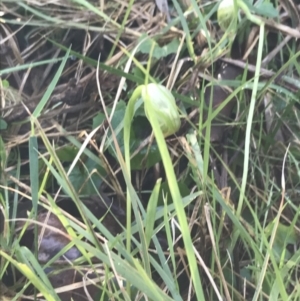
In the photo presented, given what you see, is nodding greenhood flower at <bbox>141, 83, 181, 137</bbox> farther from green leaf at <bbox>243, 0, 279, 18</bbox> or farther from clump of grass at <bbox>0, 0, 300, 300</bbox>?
green leaf at <bbox>243, 0, 279, 18</bbox>

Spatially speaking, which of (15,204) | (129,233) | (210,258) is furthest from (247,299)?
(15,204)

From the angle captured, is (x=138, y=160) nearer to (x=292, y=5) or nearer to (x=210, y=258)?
Result: (x=210, y=258)

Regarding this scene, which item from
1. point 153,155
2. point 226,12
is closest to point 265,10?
point 226,12

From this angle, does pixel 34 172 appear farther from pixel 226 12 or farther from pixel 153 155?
pixel 226 12

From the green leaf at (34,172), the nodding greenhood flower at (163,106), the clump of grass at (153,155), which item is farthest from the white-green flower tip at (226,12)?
the green leaf at (34,172)

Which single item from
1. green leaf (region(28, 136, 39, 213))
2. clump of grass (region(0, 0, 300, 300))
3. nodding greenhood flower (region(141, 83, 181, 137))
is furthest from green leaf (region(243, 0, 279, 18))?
green leaf (region(28, 136, 39, 213))

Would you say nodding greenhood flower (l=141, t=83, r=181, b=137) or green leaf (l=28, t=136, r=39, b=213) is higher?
nodding greenhood flower (l=141, t=83, r=181, b=137)

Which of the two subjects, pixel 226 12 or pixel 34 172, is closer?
pixel 34 172

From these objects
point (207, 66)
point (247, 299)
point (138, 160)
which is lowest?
point (247, 299)

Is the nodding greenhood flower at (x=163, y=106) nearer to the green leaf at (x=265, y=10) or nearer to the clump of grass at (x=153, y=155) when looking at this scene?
the clump of grass at (x=153, y=155)
